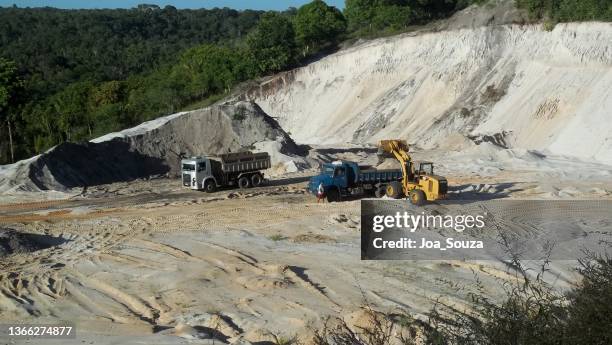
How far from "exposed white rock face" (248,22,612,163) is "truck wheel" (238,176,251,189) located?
14.3 m

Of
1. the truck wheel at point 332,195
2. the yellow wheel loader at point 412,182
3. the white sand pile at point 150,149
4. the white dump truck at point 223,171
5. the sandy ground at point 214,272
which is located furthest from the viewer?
the white sand pile at point 150,149

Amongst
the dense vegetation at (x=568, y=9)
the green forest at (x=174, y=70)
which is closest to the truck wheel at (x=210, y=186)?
the green forest at (x=174, y=70)

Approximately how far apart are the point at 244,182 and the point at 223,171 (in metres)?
1.22

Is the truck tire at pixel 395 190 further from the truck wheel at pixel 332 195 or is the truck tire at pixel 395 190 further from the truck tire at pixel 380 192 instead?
the truck wheel at pixel 332 195

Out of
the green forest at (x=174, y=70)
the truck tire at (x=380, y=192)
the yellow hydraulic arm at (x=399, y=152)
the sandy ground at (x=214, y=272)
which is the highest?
the green forest at (x=174, y=70)

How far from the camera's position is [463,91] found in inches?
1772

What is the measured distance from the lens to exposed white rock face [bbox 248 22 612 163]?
36594mm

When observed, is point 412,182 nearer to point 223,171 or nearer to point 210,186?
point 223,171

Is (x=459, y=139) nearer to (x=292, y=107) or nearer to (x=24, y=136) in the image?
(x=292, y=107)

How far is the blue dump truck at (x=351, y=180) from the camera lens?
77.5 feet

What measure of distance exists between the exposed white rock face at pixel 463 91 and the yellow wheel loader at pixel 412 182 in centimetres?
1313

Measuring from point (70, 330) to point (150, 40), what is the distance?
12348cm

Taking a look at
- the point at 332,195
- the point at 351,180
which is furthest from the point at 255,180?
the point at 351,180

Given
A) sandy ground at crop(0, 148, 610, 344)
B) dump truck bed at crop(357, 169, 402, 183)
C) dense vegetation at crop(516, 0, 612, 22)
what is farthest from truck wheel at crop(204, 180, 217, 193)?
dense vegetation at crop(516, 0, 612, 22)
